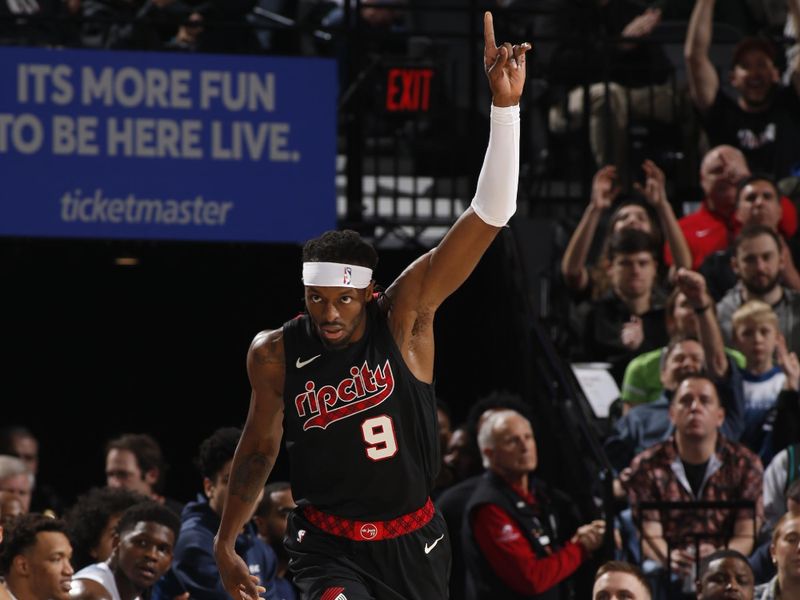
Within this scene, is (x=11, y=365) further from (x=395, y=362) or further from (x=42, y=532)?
(x=395, y=362)

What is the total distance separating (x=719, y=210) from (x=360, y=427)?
6.10m

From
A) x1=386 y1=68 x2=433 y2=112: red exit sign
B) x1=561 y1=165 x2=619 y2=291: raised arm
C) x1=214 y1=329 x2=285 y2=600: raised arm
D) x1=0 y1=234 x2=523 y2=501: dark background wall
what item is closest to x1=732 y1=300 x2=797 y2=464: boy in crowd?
x1=561 y1=165 x2=619 y2=291: raised arm

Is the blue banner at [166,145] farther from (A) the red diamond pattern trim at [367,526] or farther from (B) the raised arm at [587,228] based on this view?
(A) the red diamond pattern trim at [367,526]

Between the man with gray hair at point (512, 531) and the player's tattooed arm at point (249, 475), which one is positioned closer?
the player's tattooed arm at point (249, 475)

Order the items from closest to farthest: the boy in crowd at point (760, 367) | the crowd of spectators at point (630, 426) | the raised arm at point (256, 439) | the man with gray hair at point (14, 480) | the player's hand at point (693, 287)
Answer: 1. the raised arm at point (256, 439)
2. the crowd of spectators at point (630, 426)
3. the man with gray hair at point (14, 480)
4. the player's hand at point (693, 287)
5. the boy in crowd at point (760, 367)

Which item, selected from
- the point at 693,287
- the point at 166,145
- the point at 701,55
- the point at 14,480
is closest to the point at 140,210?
the point at 166,145

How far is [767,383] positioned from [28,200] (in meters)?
5.09

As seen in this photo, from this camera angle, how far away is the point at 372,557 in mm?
6223

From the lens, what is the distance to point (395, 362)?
6.24 m

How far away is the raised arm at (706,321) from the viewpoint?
32.5ft

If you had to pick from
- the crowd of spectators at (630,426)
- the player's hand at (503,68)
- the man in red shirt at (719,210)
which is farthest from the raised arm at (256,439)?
the man in red shirt at (719,210)

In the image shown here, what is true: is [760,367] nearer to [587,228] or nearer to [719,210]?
[587,228]

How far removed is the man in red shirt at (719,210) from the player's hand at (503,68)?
218 inches

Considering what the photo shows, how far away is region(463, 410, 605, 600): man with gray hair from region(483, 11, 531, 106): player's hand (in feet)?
11.9
